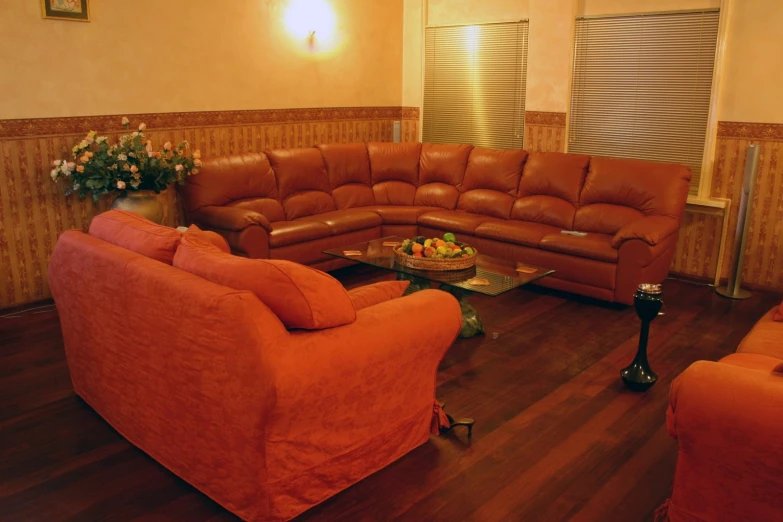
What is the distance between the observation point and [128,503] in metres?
2.60

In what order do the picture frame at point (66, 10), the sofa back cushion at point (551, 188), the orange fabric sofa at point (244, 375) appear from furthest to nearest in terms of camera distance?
1. the sofa back cushion at point (551, 188)
2. the picture frame at point (66, 10)
3. the orange fabric sofa at point (244, 375)

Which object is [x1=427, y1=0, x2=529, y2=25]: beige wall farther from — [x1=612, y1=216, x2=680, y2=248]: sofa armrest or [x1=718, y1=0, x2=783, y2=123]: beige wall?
[x1=612, y1=216, x2=680, y2=248]: sofa armrest

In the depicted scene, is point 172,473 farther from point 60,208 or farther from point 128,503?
point 60,208

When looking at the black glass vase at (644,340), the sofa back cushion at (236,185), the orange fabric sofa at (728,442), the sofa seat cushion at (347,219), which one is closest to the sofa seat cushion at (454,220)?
the sofa seat cushion at (347,219)

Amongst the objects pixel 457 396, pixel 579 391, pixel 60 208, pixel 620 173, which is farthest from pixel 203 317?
pixel 620 173

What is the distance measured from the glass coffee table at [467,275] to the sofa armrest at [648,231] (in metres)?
0.90

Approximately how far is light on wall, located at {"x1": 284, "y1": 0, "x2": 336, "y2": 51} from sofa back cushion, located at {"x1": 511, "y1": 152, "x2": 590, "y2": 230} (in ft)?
7.69

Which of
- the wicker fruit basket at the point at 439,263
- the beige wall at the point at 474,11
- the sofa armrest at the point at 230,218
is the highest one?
the beige wall at the point at 474,11

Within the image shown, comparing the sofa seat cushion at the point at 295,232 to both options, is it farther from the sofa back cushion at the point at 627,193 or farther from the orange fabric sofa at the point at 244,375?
the orange fabric sofa at the point at 244,375

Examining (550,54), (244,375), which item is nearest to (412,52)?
(550,54)

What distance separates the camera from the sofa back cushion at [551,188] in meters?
5.68

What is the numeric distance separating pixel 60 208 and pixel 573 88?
443 centimetres

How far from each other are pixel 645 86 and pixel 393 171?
7.85 feet

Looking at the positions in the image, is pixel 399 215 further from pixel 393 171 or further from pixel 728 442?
pixel 728 442
